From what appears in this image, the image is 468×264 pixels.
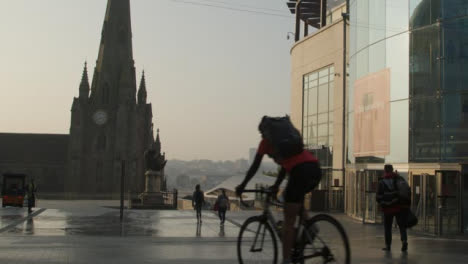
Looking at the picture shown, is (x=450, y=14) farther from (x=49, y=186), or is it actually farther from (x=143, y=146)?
(x=49, y=186)

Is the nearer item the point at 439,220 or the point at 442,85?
the point at 439,220

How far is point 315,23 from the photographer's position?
49812mm

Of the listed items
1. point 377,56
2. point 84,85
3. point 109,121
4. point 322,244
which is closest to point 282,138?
point 322,244

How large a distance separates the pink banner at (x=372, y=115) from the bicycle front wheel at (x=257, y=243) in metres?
14.2

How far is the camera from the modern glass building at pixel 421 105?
1886cm

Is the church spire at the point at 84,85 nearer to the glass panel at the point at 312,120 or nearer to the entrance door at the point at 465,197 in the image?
the glass panel at the point at 312,120

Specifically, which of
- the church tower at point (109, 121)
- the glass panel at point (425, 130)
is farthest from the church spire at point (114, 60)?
the glass panel at point (425, 130)

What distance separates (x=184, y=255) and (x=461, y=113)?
36.4 feet

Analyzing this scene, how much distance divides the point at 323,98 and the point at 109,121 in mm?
67857

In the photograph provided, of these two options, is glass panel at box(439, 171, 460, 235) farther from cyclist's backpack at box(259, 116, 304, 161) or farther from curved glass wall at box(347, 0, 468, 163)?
cyclist's backpack at box(259, 116, 304, 161)

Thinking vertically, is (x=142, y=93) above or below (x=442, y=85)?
above

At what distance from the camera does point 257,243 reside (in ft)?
25.3

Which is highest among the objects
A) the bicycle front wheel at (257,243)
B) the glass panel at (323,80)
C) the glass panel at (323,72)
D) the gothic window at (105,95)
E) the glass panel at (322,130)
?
the gothic window at (105,95)

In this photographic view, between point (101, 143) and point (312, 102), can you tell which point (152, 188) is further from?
point (101, 143)
